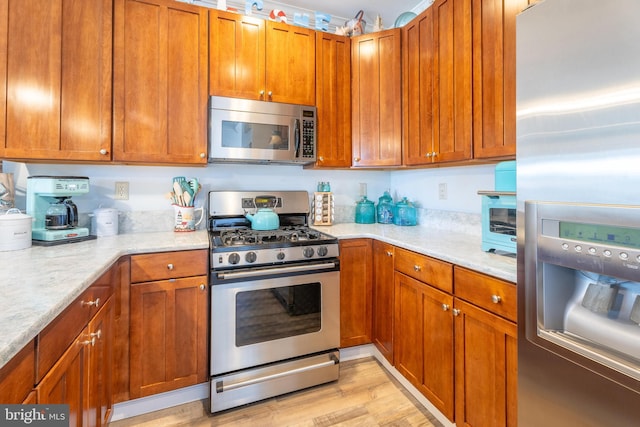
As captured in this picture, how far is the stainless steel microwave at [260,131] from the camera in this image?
196 centimetres

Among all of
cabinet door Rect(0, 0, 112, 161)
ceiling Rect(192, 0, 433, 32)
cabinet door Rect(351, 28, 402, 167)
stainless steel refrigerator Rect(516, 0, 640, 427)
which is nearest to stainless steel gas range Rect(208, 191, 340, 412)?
cabinet door Rect(351, 28, 402, 167)

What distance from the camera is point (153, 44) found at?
1.86m

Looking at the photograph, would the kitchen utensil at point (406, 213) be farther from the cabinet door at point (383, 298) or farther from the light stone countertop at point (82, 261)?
the cabinet door at point (383, 298)

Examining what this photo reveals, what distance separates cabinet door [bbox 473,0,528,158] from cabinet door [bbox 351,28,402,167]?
696 millimetres

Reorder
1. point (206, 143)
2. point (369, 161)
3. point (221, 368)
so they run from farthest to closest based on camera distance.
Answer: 1. point (369, 161)
2. point (206, 143)
3. point (221, 368)

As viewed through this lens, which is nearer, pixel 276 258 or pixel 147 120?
pixel 276 258

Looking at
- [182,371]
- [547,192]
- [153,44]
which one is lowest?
[182,371]

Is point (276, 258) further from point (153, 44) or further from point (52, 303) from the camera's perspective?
point (153, 44)

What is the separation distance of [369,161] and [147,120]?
1529mm

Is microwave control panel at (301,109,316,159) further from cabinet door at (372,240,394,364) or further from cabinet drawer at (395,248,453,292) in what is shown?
cabinet drawer at (395,248,453,292)

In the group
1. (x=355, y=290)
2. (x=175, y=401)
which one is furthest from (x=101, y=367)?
Answer: (x=355, y=290)

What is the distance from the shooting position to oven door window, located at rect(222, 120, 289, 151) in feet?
6.51

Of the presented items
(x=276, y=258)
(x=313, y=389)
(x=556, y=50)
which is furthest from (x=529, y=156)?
(x=313, y=389)

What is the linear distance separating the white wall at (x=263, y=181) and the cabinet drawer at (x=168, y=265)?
67cm
